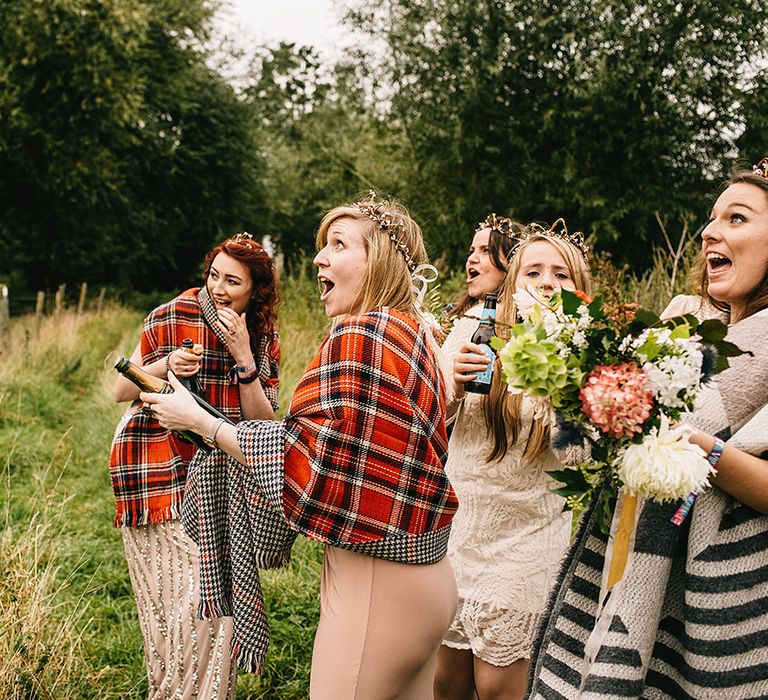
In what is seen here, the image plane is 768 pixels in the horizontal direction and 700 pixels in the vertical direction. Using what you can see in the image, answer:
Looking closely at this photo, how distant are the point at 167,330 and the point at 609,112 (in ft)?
36.1

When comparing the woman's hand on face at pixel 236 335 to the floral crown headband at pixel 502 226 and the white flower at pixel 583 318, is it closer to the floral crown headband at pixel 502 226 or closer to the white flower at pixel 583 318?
the floral crown headband at pixel 502 226

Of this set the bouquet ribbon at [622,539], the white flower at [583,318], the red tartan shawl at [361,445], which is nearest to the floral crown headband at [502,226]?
the red tartan shawl at [361,445]

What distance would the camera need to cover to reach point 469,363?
2855mm

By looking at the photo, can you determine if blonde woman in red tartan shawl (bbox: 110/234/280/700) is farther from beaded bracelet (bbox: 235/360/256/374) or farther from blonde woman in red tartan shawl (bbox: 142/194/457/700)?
blonde woman in red tartan shawl (bbox: 142/194/457/700)

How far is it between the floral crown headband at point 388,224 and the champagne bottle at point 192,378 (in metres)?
1.06

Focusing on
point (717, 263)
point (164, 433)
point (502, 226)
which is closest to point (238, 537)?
point (164, 433)

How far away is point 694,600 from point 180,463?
2.35 metres

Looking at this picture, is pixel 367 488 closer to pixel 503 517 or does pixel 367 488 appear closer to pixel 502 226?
pixel 503 517

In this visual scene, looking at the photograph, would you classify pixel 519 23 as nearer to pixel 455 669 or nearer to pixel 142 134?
pixel 142 134

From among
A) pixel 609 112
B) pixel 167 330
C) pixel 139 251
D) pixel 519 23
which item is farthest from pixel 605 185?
pixel 139 251

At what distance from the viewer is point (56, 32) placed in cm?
1540

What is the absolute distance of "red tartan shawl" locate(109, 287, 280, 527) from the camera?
3330 millimetres

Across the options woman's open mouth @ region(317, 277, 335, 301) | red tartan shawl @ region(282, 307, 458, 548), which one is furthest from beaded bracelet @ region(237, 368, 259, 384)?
red tartan shawl @ region(282, 307, 458, 548)

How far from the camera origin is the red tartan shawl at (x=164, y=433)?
3.33 metres
